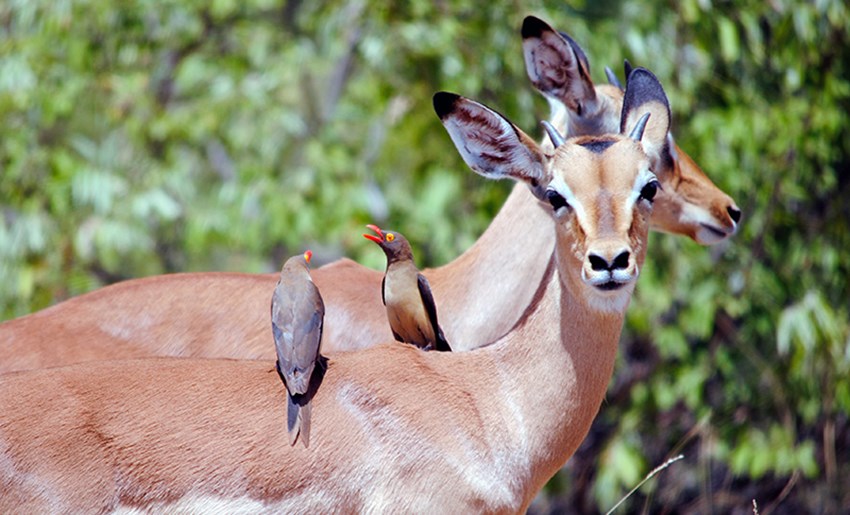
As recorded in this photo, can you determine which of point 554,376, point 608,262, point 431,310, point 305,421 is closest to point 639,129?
point 608,262

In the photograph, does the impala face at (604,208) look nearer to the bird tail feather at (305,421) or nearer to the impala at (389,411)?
the impala at (389,411)

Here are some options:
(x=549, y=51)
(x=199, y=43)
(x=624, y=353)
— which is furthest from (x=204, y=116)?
(x=549, y=51)

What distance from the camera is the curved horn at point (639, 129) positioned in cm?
459

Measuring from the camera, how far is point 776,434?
10188 millimetres

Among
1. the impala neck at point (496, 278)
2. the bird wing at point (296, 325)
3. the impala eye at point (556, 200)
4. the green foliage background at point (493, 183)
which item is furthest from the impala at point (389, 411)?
the green foliage background at point (493, 183)

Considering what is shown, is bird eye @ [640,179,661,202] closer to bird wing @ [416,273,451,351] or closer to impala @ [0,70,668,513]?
impala @ [0,70,668,513]

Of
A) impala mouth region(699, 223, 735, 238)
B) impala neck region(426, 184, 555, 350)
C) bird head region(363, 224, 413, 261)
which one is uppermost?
bird head region(363, 224, 413, 261)

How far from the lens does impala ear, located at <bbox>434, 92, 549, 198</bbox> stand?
4.66m

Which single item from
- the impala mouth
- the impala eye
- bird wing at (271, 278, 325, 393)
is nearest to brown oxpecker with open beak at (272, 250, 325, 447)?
bird wing at (271, 278, 325, 393)

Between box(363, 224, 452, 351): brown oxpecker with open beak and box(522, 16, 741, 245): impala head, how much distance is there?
136cm

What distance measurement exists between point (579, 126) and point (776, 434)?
482 cm

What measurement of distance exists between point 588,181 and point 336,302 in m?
1.69

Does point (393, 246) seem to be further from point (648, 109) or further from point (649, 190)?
point (649, 190)

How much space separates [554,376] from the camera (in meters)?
4.56
